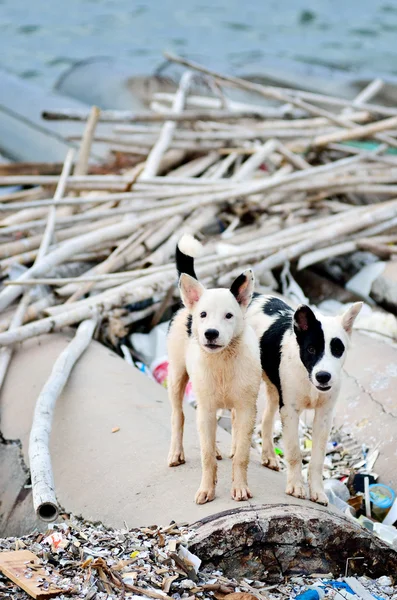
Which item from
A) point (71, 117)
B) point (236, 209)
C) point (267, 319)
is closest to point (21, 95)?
point (71, 117)

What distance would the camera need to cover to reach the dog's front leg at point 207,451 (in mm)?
3928

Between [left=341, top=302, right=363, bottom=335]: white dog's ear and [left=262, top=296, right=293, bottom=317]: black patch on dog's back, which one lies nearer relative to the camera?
[left=341, top=302, right=363, bottom=335]: white dog's ear

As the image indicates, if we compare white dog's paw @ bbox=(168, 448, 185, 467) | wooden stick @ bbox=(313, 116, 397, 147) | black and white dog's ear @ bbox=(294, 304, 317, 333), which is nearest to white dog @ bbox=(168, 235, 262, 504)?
black and white dog's ear @ bbox=(294, 304, 317, 333)

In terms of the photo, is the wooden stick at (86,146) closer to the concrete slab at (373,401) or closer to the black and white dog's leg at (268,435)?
the concrete slab at (373,401)

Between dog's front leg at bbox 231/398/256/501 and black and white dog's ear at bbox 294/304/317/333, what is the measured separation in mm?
Answer: 397

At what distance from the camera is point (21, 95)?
12.9 m

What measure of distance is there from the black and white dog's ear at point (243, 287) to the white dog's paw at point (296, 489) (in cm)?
93

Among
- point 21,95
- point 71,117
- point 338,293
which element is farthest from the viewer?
point 21,95

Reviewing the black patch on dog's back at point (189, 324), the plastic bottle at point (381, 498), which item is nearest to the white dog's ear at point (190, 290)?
the black patch on dog's back at point (189, 324)

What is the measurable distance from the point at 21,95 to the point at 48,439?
910 centimetres

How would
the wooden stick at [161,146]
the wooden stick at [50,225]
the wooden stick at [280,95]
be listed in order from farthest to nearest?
the wooden stick at [280,95] < the wooden stick at [161,146] < the wooden stick at [50,225]

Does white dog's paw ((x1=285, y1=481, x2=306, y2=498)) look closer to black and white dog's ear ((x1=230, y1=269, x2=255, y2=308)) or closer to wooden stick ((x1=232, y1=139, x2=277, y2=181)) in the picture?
black and white dog's ear ((x1=230, y1=269, x2=255, y2=308))

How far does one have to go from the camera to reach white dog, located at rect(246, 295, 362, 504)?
375cm

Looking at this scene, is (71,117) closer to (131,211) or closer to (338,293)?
(131,211)
